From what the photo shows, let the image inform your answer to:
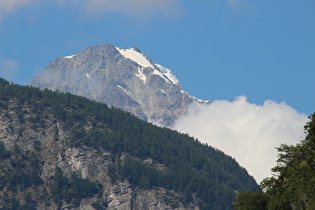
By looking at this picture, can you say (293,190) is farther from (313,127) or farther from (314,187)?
(313,127)

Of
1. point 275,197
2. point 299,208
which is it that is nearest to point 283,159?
point 275,197

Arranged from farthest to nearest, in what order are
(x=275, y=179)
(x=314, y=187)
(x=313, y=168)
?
(x=275, y=179) < (x=313, y=168) < (x=314, y=187)

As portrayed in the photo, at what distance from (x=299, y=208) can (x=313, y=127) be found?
2804 cm

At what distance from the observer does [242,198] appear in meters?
152

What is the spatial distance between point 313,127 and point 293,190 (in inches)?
839

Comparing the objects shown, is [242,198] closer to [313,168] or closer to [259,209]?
[259,209]

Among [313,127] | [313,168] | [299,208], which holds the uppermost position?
[313,127]

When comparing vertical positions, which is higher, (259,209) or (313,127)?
(313,127)

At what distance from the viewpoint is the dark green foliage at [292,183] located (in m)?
130

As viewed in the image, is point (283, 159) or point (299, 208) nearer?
point (299, 208)

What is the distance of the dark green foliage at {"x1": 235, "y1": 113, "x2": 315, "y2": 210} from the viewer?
129500 millimetres

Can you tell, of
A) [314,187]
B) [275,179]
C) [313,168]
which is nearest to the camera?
[314,187]

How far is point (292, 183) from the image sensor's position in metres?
138

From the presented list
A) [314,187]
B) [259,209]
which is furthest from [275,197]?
[314,187]
